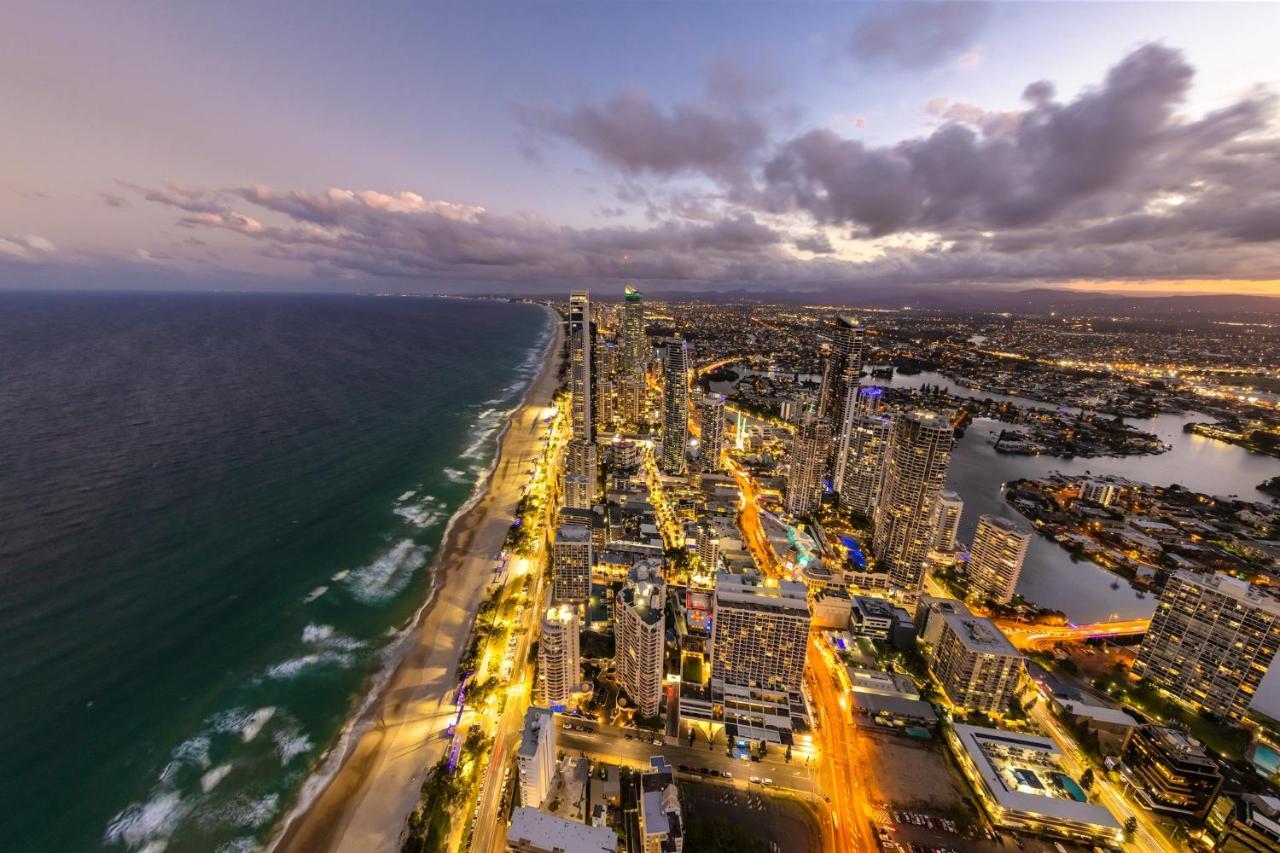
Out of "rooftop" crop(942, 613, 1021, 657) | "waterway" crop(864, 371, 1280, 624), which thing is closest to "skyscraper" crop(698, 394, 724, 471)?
"waterway" crop(864, 371, 1280, 624)

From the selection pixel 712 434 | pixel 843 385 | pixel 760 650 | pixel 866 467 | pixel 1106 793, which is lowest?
pixel 1106 793

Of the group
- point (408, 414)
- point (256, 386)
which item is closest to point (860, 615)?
point (408, 414)

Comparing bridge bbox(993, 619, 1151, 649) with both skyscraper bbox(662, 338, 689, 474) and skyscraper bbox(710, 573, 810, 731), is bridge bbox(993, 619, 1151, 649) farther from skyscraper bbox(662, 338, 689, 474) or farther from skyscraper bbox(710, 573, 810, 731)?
skyscraper bbox(662, 338, 689, 474)

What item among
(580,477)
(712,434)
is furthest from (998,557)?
(580,477)

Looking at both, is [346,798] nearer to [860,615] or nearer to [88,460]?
[860,615]

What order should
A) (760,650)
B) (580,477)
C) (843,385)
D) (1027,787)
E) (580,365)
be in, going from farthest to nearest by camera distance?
(843,385), (580,365), (580,477), (760,650), (1027,787)

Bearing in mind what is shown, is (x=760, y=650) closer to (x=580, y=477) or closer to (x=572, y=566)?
(x=572, y=566)
